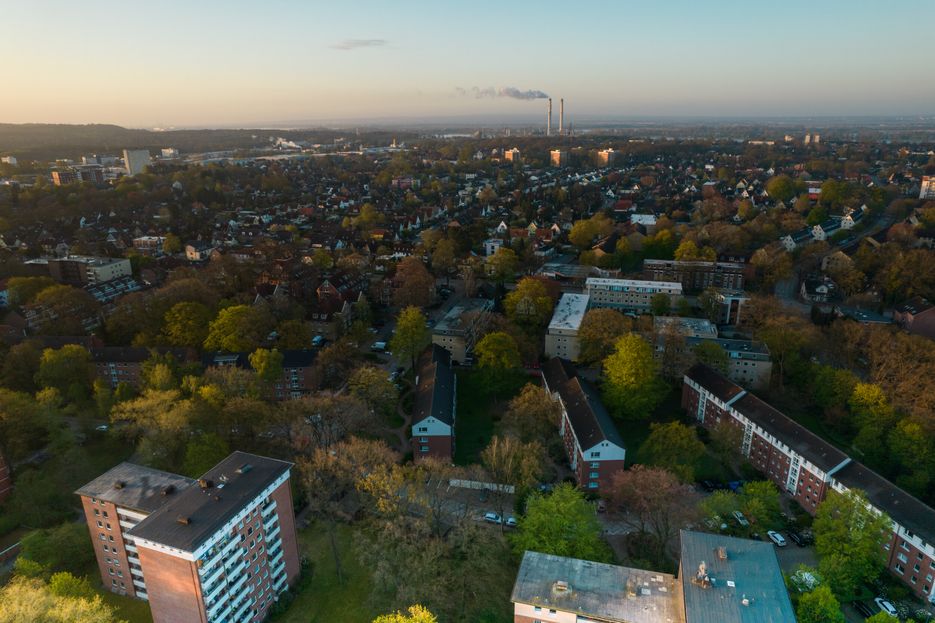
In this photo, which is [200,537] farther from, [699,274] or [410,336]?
[699,274]

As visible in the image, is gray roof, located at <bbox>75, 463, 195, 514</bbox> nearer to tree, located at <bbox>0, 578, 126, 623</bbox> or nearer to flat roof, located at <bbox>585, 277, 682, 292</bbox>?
tree, located at <bbox>0, 578, 126, 623</bbox>

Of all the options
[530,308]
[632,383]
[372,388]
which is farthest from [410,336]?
[632,383]

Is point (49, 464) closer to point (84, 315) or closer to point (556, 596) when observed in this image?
point (84, 315)

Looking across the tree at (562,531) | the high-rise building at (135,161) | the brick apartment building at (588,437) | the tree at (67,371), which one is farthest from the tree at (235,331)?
the high-rise building at (135,161)

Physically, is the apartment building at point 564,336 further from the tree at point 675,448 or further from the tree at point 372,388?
the tree at point 372,388

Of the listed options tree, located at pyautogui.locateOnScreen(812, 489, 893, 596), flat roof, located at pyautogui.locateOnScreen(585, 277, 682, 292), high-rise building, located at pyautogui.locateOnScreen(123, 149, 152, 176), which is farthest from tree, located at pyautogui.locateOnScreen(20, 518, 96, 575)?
high-rise building, located at pyautogui.locateOnScreen(123, 149, 152, 176)

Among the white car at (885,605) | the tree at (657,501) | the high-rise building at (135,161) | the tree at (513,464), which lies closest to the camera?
the white car at (885,605)

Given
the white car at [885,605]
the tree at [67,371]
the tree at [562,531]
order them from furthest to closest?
the tree at [67,371], the tree at [562,531], the white car at [885,605]
